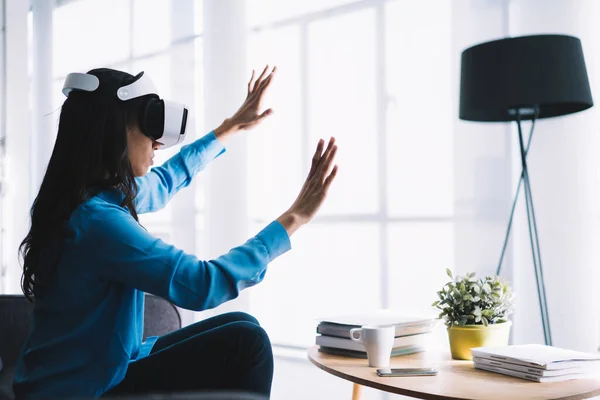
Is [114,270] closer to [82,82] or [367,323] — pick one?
[82,82]

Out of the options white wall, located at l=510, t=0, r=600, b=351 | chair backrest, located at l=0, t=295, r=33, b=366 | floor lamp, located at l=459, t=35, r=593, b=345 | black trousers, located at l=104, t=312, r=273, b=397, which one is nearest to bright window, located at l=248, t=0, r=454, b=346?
white wall, located at l=510, t=0, r=600, b=351

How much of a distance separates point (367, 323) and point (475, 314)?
0.27m

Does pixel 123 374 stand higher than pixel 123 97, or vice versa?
pixel 123 97

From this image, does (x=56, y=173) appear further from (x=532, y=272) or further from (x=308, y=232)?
(x=308, y=232)

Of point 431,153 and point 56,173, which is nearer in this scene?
point 56,173

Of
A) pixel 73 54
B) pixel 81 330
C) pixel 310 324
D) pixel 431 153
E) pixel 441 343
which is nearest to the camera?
pixel 81 330

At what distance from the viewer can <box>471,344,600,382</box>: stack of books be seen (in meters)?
1.36

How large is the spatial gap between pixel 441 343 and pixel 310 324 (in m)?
0.89

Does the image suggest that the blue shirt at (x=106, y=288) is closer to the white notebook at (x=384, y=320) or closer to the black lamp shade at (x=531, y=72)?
the white notebook at (x=384, y=320)

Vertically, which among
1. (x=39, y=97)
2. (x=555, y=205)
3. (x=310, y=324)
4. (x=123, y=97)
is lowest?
(x=310, y=324)

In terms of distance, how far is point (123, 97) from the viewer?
1.46 m

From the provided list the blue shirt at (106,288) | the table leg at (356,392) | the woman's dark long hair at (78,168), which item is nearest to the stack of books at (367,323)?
the table leg at (356,392)

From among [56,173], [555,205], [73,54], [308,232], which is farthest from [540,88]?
[73,54]

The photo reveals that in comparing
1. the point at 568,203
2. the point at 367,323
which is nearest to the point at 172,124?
the point at 367,323
